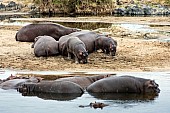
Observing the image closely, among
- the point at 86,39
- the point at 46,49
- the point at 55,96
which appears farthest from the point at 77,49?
the point at 55,96

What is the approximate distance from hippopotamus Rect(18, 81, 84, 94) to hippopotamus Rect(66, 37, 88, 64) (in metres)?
4.70

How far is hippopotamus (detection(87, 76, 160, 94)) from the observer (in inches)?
469

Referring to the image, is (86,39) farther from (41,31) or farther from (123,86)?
(123,86)

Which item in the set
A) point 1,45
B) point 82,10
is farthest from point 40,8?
point 1,45

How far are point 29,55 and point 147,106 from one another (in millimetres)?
8701

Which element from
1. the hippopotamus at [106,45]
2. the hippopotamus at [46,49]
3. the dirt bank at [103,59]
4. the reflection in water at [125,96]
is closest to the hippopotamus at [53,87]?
the reflection in water at [125,96]

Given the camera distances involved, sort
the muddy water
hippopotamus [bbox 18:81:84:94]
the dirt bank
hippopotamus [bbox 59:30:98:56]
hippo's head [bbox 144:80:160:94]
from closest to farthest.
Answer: the muddy water < hippopotamus [bbox 18:81:84:94] < hippo's head [bbox 144:80:160:94] < the dirt bank < hippopotamus [bbox 59:30:98:56]

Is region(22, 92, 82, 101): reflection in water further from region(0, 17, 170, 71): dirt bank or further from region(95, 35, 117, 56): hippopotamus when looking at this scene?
region(95, 35, 117, 56): hippopotamus

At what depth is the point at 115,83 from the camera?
11.9m

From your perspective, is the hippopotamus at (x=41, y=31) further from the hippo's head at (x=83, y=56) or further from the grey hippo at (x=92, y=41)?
the hippo's head at (x=83, y=56)

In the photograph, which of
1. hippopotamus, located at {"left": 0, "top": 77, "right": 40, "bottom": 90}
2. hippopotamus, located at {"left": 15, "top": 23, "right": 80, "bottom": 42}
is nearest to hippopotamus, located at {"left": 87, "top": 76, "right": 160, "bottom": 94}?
hippopotamus, located at {"left": 0, "top": 77, "right": 40, "bottom": 90}

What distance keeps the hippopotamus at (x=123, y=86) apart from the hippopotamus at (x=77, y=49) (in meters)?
4.61

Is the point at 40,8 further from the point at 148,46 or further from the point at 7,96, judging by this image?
the point at 7,96

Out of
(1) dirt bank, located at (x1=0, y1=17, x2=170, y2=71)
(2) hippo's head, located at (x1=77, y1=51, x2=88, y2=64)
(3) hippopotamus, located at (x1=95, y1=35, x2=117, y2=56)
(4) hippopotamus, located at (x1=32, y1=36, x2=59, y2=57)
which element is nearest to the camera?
(1) dirt bank, located at (x1=0, y1=17, x2=170, y2=71)
